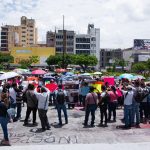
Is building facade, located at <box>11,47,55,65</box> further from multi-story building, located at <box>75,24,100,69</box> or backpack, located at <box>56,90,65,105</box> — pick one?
backpack, located at <box>56,90,65,105</box>

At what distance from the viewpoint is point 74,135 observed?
14.9m

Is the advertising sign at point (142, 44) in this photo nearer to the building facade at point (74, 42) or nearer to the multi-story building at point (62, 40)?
the building facade at point (74, 42)

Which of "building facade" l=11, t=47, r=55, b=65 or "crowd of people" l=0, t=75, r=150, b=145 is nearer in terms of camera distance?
"crowd of people" l=0, t=75, r=150, b=145

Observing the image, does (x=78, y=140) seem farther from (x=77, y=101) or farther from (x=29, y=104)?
(x=77, y=101)

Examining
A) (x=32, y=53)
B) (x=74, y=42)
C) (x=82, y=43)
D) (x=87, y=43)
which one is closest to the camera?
(x=32, y=53)

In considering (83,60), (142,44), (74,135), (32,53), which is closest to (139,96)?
(74,135)

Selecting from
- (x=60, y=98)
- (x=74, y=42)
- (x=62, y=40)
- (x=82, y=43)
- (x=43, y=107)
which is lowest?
(x=43, y=107)

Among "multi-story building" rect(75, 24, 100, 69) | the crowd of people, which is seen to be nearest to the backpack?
the crowd of people

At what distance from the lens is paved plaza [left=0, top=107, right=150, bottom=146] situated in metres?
13.8

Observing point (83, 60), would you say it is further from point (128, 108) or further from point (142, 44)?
point (128, 108)

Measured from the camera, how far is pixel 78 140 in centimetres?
1400

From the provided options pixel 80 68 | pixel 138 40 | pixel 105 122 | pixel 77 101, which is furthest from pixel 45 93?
pixel 138 40

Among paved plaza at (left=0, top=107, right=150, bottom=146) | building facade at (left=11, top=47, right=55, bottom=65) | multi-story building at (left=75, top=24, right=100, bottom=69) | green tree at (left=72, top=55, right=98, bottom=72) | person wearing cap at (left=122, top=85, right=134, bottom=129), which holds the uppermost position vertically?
multi-story building at (left=75, top=24, right=100, bottom=69)

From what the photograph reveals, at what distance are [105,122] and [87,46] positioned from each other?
521ft
